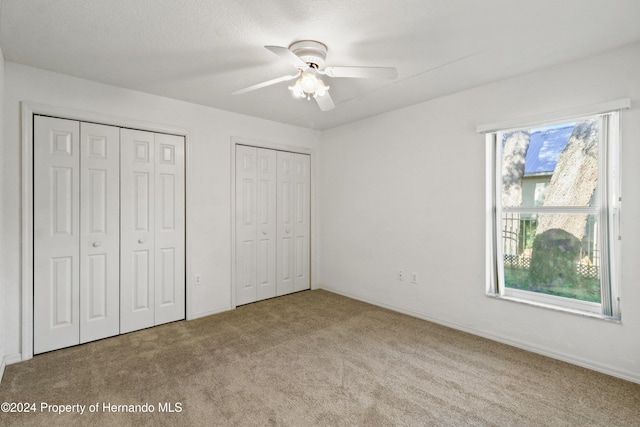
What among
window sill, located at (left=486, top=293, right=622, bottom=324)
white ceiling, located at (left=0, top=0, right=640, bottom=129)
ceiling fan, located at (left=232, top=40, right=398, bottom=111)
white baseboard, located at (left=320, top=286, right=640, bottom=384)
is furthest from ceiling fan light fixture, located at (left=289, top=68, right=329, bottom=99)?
white baseboard, located at (left=320, top=286, right=640, bottom=384)

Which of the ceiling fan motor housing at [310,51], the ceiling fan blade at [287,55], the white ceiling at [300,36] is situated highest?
the white ceiling at [300,36]

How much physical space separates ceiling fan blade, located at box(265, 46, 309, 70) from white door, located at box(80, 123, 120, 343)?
6.81ft

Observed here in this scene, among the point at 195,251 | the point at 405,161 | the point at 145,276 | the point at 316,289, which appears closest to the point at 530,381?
the point at 405,161

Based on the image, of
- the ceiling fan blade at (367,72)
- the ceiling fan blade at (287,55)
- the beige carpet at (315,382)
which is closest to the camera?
the ceiling fan blade at (287,55)

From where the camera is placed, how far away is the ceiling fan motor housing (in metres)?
2.17

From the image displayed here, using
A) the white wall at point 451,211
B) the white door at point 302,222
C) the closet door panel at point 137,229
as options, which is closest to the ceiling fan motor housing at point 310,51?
the white wall at point 451,211

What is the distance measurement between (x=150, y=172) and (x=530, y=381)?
12.5 ft

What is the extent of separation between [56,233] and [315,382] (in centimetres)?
255

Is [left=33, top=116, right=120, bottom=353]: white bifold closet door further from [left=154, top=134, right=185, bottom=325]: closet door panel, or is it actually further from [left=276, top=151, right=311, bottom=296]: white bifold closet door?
[left=276, top=151, right=311, bottom=296]: white bifold closet door

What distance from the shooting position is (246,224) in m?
4.02

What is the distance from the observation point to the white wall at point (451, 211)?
227 centimetres

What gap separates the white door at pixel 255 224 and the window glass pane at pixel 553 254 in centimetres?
278

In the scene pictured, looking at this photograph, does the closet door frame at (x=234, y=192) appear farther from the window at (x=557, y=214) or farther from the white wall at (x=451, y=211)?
the window at (x=557, y=214)

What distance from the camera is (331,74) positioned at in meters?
2.14
